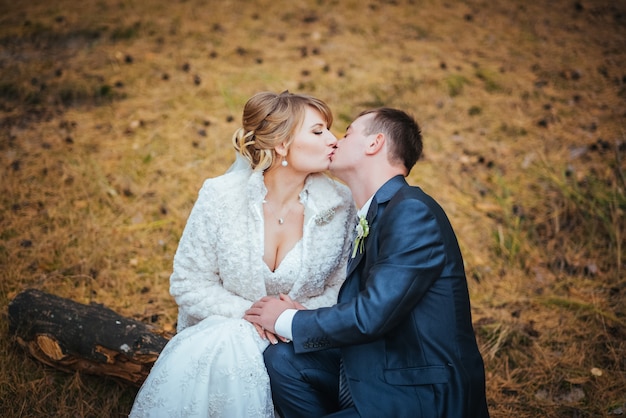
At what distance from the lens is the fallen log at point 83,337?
10.3ft

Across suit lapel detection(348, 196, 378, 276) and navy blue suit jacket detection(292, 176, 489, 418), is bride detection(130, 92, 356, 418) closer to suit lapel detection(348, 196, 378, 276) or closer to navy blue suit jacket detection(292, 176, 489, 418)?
suit lapel detection(348, 196, 378, 276)

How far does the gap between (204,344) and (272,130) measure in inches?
47.3

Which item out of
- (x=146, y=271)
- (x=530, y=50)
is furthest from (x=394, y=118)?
(x=530, y=50)

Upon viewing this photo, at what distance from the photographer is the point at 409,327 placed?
7.90 feet

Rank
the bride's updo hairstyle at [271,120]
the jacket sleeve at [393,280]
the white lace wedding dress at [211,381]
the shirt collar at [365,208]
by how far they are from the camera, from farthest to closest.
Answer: the bride's updo hairstyle at [271,120]
the shirt collar at [365,208]
the white lace wedding dress at [211,381]
the jacket sleeve at [393,280]

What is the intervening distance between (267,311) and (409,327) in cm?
74

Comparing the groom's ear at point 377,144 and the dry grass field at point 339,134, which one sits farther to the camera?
the dry grass field at point 339,134

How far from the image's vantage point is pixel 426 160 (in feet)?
17.8

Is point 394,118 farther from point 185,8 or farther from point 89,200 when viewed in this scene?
point 185,8

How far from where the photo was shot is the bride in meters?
3.05

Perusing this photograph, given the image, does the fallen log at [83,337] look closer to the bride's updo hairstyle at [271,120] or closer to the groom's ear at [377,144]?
the bride's updo hairstyle at [271,120]

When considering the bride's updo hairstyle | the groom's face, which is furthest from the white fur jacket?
the groom's face

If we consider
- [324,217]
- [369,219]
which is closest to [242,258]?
[324,217]

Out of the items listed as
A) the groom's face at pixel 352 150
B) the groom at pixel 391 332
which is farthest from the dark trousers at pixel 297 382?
the groom's face at pixel 352 150
